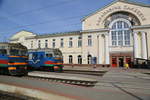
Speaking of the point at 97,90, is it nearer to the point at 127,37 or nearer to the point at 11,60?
the point at 11,60

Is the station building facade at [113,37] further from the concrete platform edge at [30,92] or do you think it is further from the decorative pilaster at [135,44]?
the concrete platform edge at [30,92]

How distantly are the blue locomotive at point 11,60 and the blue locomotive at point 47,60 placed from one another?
4497 mm

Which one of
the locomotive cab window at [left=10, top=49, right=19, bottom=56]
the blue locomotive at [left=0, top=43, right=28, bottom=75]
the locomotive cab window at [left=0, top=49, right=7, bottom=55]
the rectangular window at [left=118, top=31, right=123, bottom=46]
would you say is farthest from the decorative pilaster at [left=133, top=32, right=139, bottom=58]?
the locomotive cab window at [left=0, top=49, right=7, bottom=55]

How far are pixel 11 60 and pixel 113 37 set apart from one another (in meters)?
23.8

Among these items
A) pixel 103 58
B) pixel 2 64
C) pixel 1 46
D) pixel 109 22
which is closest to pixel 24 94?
pixel 2 64

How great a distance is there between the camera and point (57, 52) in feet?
65.7

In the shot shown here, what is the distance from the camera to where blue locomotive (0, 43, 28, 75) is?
13.8 metres

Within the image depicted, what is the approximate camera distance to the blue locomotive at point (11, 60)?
1375 cm

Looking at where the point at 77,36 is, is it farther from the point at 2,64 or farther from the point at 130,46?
the point at 2,64

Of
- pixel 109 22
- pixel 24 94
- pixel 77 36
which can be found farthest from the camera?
pixel 77 36

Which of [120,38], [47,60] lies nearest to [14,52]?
[47,60]

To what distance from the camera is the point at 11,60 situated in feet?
45.3

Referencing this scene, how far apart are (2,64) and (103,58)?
22.3 metres

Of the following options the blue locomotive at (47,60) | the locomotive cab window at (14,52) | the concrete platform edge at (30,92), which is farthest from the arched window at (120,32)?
the concrete platform edge at (30,92)
